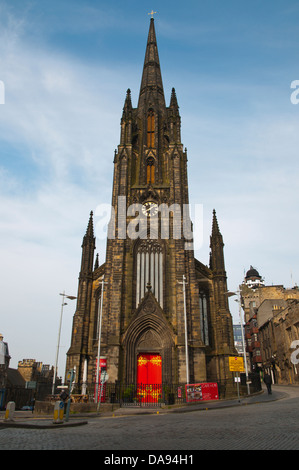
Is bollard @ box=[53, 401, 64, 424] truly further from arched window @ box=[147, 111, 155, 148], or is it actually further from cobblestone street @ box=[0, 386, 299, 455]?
arched window @ box=[147, 111, 155, 148]

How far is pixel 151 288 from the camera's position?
3016 cm

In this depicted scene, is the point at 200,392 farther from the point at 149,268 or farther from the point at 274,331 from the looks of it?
the point at 274,331

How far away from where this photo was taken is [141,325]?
91.0ft

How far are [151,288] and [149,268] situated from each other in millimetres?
1771

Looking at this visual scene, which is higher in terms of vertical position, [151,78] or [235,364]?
[151,78]

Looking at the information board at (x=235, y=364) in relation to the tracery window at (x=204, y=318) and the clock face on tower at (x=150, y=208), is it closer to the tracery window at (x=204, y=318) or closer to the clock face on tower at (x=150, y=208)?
the tracery window at (x=204, y=318)

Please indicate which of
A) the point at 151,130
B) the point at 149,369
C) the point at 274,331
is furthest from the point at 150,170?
the point at 274,331

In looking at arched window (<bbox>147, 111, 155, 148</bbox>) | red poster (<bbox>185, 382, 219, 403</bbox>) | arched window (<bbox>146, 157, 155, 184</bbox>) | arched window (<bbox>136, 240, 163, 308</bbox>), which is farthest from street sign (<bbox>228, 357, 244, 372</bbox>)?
arched window (<bbox>147, 111, 155, 148</bbox>)

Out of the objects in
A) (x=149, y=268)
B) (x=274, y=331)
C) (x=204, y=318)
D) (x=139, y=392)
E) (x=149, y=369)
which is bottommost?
(x=139, y=392)

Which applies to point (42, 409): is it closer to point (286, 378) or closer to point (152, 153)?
point (152, 153)

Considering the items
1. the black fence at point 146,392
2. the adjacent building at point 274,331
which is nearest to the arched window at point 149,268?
the black fence at point 146,392

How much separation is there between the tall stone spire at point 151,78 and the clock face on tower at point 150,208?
1475 centimetres

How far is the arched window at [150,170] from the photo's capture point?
36.9 meters
